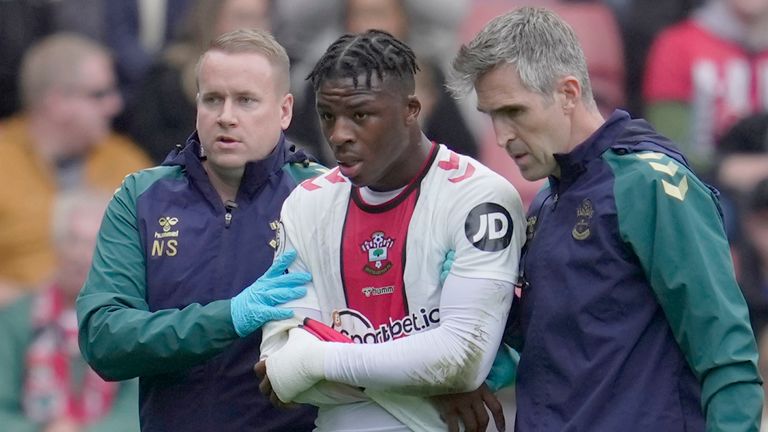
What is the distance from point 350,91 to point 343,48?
0.48 ft

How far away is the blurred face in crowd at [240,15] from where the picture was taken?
23.0 ft

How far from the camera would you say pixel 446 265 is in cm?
360

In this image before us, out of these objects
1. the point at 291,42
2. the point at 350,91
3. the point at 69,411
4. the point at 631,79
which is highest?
the point at 350,91

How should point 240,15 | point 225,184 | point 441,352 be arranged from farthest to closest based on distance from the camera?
1. point 240,15
2. point 225,184
3. point 441,352

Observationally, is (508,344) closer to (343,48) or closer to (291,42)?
(343,48)

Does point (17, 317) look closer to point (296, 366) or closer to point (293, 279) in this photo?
point (293, 279)

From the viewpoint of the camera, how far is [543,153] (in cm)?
360

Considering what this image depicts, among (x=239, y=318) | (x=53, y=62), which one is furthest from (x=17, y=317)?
(x=239, y=318)

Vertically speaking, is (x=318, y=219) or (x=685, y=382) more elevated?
(x=318, y=219)

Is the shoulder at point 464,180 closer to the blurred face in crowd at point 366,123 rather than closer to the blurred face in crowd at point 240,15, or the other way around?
the blurred face in crowd at point 366,123

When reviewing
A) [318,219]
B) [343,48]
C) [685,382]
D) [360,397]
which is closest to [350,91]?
[343,48]

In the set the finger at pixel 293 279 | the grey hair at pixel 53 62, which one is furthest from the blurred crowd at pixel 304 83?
the finger at pixel 293 279

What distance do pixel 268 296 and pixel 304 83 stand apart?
3475 millimetres

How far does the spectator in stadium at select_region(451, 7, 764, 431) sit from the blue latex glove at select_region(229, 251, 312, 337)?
1.97 ft
